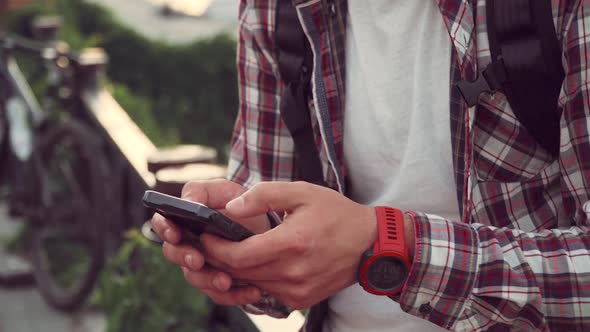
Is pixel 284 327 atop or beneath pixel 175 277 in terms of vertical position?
atop

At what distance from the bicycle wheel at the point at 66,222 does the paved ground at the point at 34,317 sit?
0.09m

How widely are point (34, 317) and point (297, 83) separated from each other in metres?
4.38

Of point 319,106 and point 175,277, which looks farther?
point 175,277

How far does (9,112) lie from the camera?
6371 millimetres

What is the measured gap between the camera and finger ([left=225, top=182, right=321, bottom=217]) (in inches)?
56.4

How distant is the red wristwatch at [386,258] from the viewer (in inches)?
57.4

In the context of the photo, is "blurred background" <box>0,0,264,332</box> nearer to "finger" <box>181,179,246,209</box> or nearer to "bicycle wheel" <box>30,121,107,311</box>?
"bicycle wheel" <box>30,121,107,311</box>

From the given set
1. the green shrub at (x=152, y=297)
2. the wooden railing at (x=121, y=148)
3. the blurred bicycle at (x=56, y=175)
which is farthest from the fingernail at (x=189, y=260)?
the blurred bicycle at (x=56, y=175)

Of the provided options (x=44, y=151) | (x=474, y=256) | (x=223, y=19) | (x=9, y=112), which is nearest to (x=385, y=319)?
(x=474, y=256)

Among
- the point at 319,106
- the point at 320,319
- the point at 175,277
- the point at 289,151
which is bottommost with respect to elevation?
the point at 175,277

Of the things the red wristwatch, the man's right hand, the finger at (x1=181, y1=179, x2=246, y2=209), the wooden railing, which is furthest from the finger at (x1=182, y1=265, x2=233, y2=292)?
the wooden railing

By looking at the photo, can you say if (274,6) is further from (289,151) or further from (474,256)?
(474,256)

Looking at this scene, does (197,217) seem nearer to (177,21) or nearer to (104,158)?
(104,158)

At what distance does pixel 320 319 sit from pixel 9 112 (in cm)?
494
